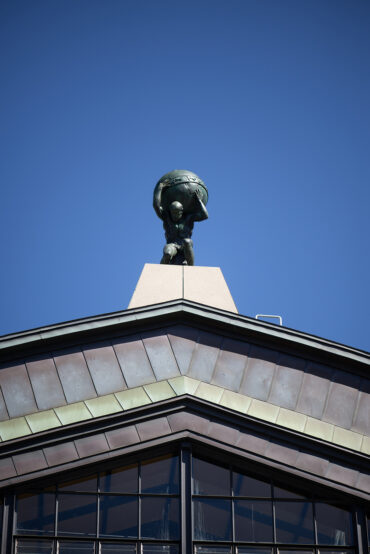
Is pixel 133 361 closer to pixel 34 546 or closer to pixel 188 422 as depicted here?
pixel 188 422

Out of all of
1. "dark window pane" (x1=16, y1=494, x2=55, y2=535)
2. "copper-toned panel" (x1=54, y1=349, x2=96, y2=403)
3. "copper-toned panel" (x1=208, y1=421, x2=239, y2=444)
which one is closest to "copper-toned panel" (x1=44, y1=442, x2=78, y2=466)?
"dark window pane" (x1=16, y1=494, x2=55, y2=535)

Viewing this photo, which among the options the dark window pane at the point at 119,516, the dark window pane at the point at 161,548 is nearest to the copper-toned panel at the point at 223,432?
the dark window pane at the point at 119,516

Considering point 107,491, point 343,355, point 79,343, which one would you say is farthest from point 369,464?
point 79,343

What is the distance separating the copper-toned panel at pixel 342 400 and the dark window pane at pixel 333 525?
1807mm

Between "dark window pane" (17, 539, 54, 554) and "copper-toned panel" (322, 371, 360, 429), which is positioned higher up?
"copper-toned panel" (322, 371, 360, 429)

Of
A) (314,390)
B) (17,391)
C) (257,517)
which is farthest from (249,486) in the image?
(17,391)

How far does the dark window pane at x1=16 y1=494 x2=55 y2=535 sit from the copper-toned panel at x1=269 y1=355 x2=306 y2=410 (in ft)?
16.4

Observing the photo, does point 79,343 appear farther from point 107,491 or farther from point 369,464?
point 369,464

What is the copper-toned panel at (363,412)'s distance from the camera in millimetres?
18438

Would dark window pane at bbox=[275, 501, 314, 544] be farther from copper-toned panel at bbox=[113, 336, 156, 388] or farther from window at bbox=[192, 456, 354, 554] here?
copper-toned panel at bbox=[113, 336, 156, 388]

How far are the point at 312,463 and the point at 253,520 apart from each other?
1622 mm

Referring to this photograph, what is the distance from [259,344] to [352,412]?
2.41 meters

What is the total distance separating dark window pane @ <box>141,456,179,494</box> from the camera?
17250mm

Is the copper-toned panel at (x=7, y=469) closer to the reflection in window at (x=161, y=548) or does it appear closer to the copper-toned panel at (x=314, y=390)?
the reflection in window at (x=161, y=548)
